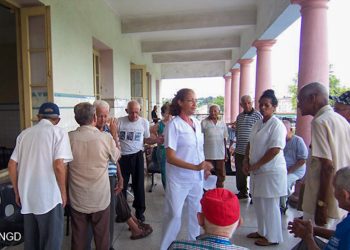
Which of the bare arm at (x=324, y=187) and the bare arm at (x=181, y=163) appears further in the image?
the bare arm at (x=181, y=163)

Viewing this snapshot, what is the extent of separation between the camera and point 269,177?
2.43 m

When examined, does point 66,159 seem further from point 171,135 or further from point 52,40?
point 52,40

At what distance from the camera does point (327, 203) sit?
5.49 ft

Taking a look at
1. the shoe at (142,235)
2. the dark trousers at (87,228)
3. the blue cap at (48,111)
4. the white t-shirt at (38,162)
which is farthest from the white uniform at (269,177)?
the blue cap at (48,111)

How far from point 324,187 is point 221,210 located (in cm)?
Result: 101

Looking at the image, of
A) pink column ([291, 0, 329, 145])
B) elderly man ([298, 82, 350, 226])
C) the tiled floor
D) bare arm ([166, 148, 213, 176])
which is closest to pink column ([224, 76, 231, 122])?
pink column ([291, 0, 329, 145])

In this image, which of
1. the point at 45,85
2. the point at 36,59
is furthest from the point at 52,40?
the point at 45,85

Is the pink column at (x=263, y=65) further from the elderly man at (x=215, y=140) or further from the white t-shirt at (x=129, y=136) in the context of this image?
the white t-shirt at (x=129, y=136)

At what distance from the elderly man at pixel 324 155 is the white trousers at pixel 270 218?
0.72m

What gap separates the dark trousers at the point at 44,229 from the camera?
6.41 feet

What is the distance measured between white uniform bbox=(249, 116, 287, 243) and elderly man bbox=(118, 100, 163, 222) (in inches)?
50.6

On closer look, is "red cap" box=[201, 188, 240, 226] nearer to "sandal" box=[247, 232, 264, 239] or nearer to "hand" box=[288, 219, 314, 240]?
"hand" box=[288, 219, 314, 240]

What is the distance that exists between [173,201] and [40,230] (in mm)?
987

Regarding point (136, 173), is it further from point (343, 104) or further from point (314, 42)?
point (314, 42)
